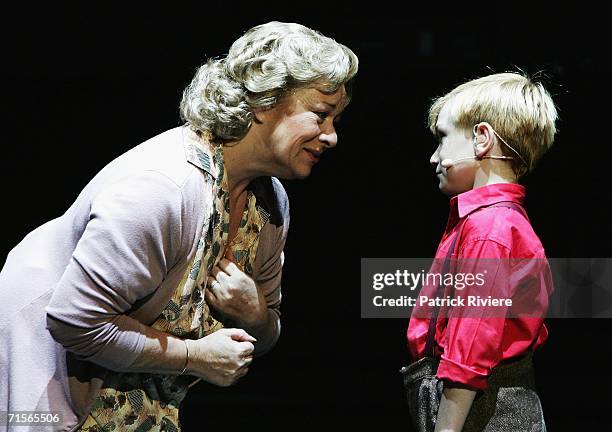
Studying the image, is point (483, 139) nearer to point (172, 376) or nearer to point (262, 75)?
point (262, 75)

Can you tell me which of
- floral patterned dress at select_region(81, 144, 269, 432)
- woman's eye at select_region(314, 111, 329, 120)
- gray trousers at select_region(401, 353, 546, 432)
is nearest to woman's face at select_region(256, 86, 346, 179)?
woman's eye at select_region(314, 111, 329, 120)

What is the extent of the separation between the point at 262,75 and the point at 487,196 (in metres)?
0.50

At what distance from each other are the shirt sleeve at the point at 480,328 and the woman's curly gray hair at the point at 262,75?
45 cm

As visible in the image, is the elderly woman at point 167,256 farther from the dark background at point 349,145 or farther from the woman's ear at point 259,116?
the dark background at point 349,145

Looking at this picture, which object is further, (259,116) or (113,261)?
(259,116)

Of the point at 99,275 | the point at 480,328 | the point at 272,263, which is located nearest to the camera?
the point at 99,275

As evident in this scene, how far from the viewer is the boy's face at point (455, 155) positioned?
74.7 inches

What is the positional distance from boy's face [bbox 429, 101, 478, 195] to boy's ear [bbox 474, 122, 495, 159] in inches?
0.6

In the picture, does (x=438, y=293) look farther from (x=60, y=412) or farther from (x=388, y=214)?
(x=388, y=214)

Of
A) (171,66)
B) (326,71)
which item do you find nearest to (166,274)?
(326,71)

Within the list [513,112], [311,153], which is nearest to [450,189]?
[513,112]

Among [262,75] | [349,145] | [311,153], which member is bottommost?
[311,153]

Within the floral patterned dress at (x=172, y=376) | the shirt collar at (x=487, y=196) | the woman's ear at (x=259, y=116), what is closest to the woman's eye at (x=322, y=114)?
the woman's ear at (x=259, y=116)

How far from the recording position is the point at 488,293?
5.64ft
